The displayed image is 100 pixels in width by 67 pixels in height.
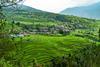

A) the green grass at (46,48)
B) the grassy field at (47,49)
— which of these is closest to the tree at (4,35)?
the grassy field at (47,49)

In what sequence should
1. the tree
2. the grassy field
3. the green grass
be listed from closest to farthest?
1. the tree
2. the grassy field
3. the green grass

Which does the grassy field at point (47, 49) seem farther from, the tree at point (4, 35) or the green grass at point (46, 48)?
the tree at point (4, 35)

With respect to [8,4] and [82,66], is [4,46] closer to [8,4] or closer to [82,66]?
[8,4]

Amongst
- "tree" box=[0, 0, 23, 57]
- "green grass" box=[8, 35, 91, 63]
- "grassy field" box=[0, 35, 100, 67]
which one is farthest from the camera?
"green grass" box=[8, 35, 91, 63]

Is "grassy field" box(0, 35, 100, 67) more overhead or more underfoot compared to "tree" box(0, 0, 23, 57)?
more underfoot

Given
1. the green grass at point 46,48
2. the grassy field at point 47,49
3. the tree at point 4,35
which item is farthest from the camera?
the green grass at point 46,48

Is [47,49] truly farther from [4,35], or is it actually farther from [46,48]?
[4,35]

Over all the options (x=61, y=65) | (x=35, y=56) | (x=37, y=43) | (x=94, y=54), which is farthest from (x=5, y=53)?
(x=37, y=43)

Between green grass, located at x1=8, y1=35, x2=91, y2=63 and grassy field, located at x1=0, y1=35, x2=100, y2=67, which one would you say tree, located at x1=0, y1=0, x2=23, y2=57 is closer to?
grassy field, located at x1=0, y1=35, x2=100, y2=67

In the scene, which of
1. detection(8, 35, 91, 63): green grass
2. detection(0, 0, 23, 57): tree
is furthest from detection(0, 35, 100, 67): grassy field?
detection(0, 0, 23, 57): tree

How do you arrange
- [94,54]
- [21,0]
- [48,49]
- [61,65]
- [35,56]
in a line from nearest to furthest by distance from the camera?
[21,0]
[61,65]
[94,54]
[35,56]
[48,49]

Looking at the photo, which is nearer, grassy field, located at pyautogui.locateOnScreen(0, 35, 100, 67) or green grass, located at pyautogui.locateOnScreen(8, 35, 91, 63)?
grassy field, located at pyautogui.locateOnScreen(0, 35, 100, 67)
